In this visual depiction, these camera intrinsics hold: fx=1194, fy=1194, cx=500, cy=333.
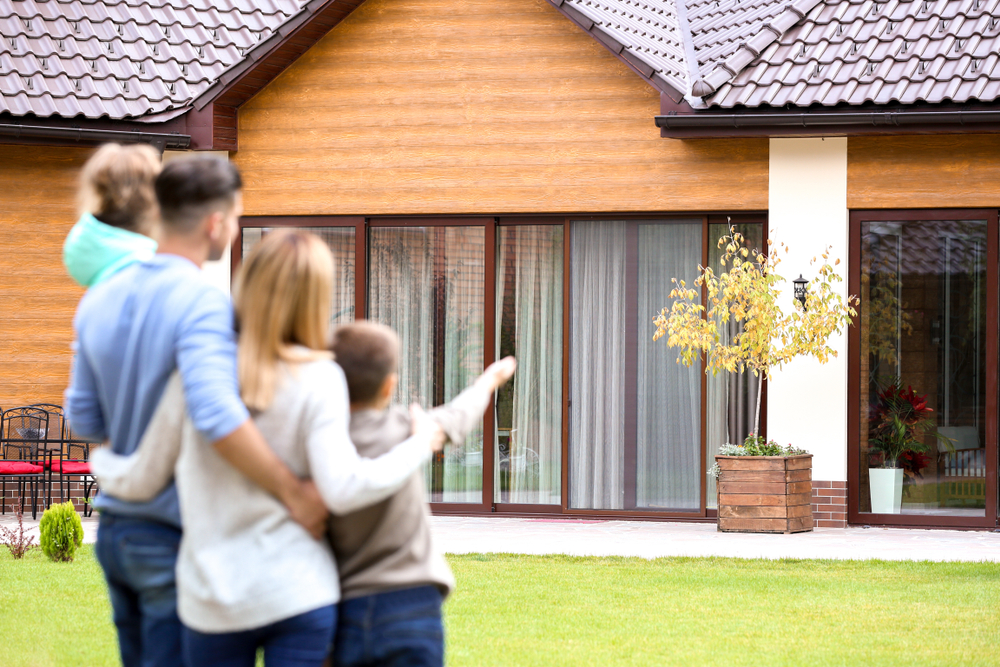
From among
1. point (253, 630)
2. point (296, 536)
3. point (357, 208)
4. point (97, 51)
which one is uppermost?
point (97, 51)

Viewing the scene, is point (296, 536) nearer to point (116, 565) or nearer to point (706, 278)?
point (116, 565)

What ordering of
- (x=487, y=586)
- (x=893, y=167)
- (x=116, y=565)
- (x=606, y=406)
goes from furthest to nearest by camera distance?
(x=606, y=406)
(x=893, y=167)
(x=487, y=586)
(x=116, y=565)

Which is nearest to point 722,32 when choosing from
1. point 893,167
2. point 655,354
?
point 893,167

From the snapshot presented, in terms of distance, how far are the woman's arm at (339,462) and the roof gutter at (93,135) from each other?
8.92 meters

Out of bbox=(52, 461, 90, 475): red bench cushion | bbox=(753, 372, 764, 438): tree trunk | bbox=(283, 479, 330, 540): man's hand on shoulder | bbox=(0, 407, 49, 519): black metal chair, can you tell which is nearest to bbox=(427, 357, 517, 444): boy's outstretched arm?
bbox=(283, 479, 330, 540): man's hand on shoulder

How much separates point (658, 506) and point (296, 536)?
28.9 feet

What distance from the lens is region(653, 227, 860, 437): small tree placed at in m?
10.0

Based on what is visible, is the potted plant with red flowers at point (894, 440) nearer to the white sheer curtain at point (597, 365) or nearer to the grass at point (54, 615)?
the white sheer curtain at point (597, 365)

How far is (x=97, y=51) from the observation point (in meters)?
11.6

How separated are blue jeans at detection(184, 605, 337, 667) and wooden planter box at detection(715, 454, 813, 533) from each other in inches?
308

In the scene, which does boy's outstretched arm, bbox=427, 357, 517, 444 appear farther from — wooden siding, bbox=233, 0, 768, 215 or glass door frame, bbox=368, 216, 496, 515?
glass door frame, bbox=368, 216, 496, 515

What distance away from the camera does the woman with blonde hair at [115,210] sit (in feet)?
9.86

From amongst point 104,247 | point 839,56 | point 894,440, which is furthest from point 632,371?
point 104,247

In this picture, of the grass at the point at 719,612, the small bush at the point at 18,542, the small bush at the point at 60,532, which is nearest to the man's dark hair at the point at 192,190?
the grass at the point at 719,612
